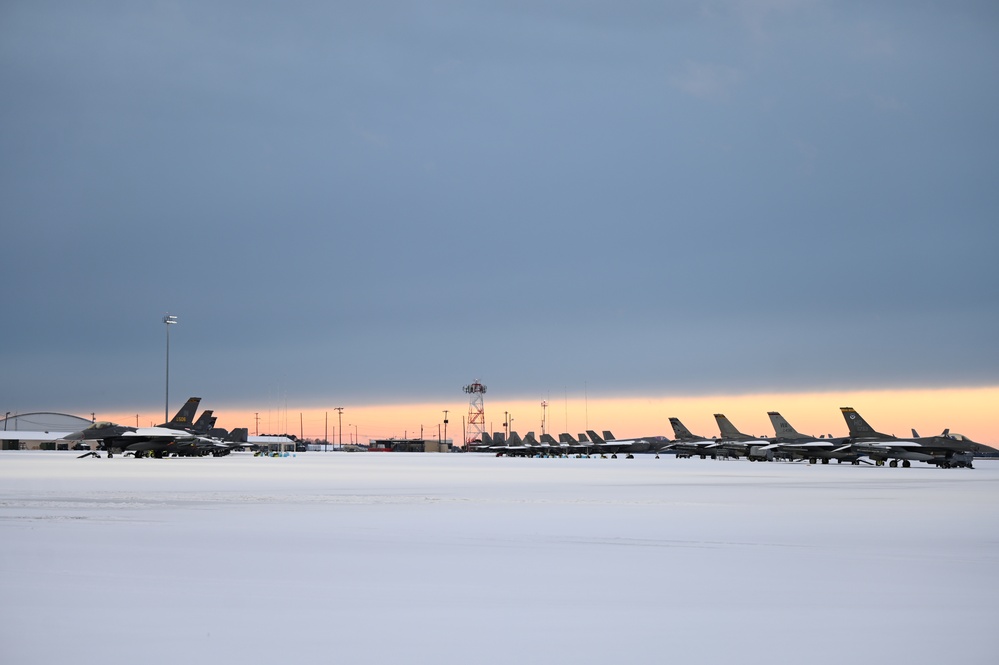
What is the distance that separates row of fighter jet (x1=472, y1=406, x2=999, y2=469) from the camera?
228ft

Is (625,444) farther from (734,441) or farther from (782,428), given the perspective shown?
(782,428)

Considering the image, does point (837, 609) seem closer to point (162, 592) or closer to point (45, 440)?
point (162, 592)

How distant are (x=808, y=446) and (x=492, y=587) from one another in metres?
77.7

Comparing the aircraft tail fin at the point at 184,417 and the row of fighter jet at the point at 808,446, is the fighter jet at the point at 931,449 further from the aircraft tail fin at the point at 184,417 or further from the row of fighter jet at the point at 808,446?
the aircraft tail fin at the point at 184,417

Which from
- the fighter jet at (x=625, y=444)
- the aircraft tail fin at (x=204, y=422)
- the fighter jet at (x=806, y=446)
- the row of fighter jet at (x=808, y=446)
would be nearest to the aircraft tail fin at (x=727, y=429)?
the row of fighter jet at (x=808, y=446)

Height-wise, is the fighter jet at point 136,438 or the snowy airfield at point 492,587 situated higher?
the fighter jet at point 136,438

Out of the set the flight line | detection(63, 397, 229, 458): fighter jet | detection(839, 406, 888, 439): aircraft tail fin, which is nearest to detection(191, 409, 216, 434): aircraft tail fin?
the flight line

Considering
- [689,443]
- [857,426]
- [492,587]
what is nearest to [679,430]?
[689,443]

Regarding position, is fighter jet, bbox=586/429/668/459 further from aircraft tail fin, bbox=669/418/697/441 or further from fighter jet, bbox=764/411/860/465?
fighter jet, bbox=764/411/860/465

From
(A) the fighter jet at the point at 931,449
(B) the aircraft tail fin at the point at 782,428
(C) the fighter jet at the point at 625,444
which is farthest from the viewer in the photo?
(C) the fighter jet at the point at 625,444

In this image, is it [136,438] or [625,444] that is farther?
[625,444]

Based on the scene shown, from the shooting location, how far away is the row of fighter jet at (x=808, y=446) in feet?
228

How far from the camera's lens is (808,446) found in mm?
84250

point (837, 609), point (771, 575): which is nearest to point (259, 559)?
point (771, 575)
